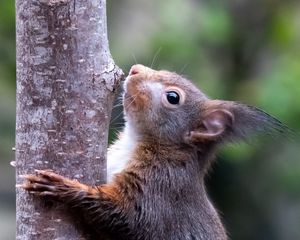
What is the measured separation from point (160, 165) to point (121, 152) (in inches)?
9.4

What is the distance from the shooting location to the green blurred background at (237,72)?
7621mm

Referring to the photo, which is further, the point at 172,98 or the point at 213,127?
the point at 172,98

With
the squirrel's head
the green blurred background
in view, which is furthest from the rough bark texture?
the green blurred background

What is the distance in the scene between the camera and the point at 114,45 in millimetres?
8242

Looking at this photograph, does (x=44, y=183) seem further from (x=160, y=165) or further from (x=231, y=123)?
(x=231, y=123)

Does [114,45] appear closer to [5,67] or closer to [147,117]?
[5,67]

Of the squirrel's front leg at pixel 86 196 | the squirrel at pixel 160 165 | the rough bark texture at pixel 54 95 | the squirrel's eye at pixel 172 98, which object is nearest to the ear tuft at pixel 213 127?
the squirrel at pixel 160 165

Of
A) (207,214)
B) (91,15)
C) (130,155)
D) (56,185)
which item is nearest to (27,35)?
(91,15)

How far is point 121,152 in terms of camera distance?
4.09 m

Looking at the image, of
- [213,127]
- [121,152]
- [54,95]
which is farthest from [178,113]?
[54,95]

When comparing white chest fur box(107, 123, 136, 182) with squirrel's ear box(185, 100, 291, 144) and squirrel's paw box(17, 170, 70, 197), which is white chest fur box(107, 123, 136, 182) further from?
squirrel's paw box(17, 170, 70, 197)

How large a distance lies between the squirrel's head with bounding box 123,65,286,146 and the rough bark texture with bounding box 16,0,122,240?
0.96m

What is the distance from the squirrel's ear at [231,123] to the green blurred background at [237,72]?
3.04m

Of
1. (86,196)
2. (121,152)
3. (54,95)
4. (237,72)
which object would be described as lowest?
(237,72)
